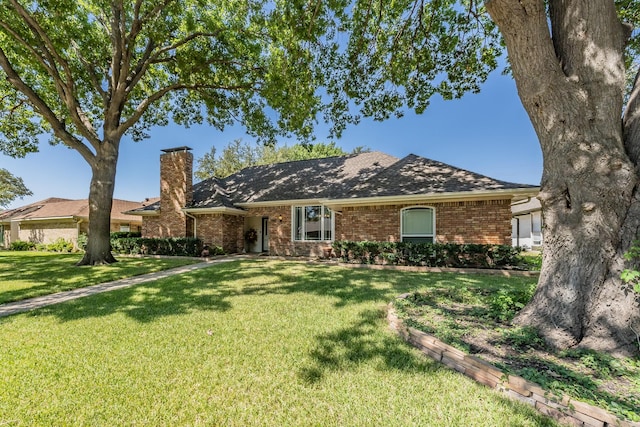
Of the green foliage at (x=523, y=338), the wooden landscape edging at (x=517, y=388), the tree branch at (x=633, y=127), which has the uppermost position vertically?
the tree branch at (x=633, y=127)

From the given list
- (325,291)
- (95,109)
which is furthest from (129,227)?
(325,291)

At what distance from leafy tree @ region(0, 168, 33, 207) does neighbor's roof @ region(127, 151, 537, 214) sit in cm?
3161

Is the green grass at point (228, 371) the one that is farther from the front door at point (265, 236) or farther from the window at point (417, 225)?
the front door at point (265, 236)

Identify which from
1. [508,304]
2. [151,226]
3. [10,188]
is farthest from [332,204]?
[10,188]

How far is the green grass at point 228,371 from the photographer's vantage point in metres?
2.35

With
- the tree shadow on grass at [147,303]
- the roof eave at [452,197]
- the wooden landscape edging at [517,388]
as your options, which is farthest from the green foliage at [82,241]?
the wooden landscape edging at [517,388]

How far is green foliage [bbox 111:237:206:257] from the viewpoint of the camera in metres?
14.3

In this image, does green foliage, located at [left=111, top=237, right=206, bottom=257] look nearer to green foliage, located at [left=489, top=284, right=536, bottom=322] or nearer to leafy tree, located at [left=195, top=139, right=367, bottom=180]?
green foliage, located at [left=489, top=284, right=536, bottom=322]

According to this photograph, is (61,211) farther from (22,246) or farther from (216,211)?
(216,211)

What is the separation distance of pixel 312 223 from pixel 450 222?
658cm

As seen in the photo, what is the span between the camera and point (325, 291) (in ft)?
21.6

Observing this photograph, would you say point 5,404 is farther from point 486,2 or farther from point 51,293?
point 486,2

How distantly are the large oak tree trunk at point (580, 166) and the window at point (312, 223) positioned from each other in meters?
10.3

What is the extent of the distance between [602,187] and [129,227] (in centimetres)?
2873
